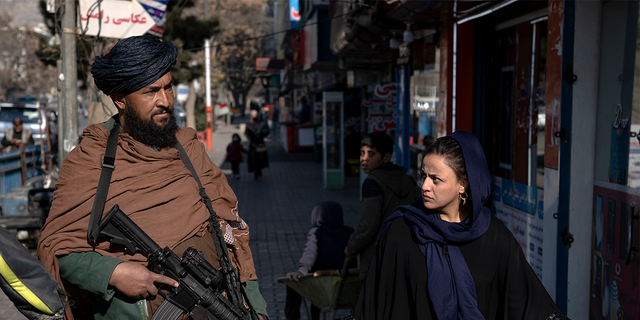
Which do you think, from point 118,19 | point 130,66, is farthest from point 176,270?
point 118,19

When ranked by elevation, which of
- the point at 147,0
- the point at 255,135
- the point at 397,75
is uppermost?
the point at 147,0

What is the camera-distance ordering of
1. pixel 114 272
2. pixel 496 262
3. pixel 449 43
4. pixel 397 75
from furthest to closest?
pixel 397 75 < pixel 449 43 < pixel 496 262 < pixel 114 272

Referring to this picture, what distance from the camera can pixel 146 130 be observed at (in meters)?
2.42

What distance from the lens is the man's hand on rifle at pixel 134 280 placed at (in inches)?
85.1

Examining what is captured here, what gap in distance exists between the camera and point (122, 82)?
2354mm

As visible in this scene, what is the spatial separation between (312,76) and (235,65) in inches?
1204

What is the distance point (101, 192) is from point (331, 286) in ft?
7.18

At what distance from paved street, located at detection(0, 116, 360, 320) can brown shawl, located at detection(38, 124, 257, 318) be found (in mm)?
3344

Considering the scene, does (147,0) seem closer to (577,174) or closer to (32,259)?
(577,174)

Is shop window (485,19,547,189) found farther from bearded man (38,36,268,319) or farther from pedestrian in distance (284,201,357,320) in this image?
bearded man (38,36,268,319)

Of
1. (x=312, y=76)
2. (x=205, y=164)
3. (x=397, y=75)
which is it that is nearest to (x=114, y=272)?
(x=205, y=164)

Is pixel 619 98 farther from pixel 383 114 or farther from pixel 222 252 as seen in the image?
pixel 383 114

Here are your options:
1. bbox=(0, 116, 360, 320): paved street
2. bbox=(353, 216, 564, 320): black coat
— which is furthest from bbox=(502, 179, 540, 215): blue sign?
bbox=(353, 216, 564, 320): black coat

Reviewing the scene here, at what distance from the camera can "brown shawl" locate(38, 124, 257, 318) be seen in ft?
7.31
